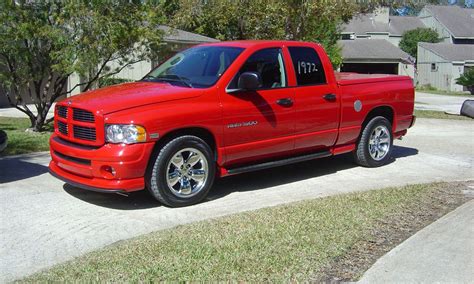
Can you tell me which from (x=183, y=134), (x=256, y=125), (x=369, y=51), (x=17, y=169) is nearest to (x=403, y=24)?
(x=369, y=51)

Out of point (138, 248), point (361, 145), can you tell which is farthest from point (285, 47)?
point (138, 248)

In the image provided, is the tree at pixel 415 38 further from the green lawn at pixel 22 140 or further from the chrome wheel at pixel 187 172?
the chrome wheel at pixel 187 172

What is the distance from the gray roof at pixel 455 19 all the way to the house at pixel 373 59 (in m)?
14.1

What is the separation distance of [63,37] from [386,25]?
5297cm

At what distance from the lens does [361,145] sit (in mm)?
8398

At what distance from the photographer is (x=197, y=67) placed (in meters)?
7.05

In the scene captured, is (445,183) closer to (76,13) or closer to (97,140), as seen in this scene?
(97,140)

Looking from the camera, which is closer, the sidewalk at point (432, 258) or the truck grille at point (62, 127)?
the sidewalk at point (432, 258)

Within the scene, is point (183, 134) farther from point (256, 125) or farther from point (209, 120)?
point (256, 125)

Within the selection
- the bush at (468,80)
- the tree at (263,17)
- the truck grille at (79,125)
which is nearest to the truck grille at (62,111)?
the truck grille at (79,125)

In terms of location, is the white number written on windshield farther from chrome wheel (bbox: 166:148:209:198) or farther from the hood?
chrome wheel (bbox: 166:148:209:198)

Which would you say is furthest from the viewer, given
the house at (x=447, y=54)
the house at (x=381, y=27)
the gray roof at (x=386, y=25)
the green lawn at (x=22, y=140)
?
the gray roof at (x=386, y=25)

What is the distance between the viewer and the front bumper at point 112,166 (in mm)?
5805

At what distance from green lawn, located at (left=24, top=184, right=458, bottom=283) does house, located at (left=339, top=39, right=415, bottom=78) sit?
40252 mm
